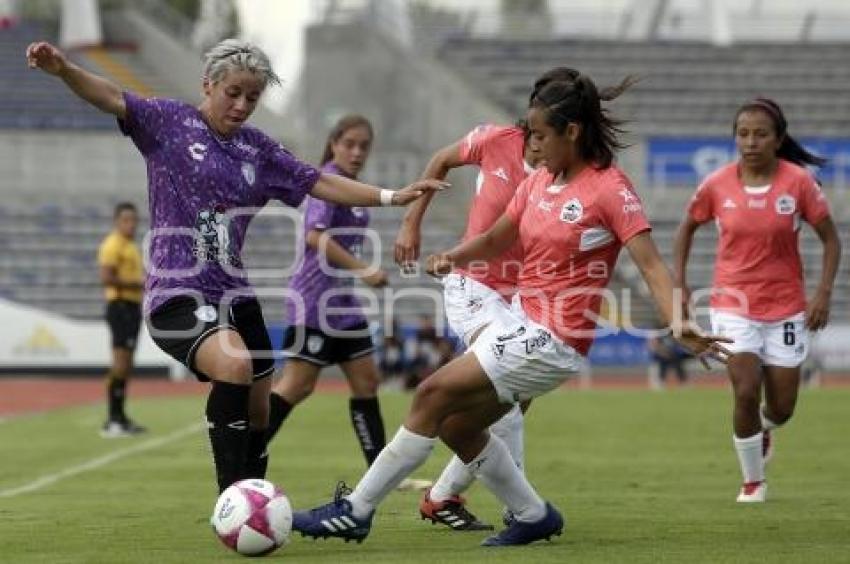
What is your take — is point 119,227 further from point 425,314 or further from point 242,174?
point 425,314

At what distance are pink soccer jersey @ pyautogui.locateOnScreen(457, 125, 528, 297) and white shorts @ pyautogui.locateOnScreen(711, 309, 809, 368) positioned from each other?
1.84 m

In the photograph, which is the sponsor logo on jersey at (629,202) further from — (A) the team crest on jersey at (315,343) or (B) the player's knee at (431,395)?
(A) the team crest on jersey at (315,343)

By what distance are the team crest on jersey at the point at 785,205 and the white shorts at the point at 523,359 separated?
11.7 ft

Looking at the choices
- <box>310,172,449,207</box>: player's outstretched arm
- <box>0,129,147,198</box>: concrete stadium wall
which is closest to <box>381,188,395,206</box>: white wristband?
<box>310,172,449,207</box>: player's outstretched arm

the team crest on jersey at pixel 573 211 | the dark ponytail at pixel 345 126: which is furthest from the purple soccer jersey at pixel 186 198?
the dark ponytail at pixel 345 126

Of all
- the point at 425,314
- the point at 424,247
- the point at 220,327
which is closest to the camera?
the point at 220,327

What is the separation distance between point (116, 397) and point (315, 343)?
6939 millimetres

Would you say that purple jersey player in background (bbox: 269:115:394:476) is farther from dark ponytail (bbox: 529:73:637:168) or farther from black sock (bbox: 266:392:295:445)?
dark ponytail (bbox: 529:73:637:168)

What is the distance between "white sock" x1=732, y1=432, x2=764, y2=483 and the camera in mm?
10969

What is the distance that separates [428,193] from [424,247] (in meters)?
27.0

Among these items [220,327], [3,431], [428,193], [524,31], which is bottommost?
A: [3,431]

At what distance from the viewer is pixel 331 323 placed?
11.9m

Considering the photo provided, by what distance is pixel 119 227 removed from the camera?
1873cm

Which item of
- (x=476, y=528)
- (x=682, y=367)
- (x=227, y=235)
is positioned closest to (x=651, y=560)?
(x=476, y=528)
